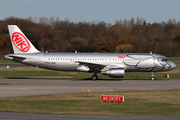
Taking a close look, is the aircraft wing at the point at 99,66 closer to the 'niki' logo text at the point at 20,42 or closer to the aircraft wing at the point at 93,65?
the aircraft wing at the point at 93,65

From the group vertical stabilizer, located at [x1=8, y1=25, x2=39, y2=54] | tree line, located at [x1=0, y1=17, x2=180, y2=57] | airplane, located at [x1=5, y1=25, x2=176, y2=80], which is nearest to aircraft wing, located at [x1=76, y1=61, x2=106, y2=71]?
airplane, located at [x1=5, y1=25, x2=176, y2=80]

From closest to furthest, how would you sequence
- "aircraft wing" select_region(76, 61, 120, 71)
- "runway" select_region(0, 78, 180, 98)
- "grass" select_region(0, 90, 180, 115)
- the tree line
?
"grass" select_region(0, 90, 180, 115) < "runway" select_region(0, 78, 180, 98) < "aircraft wing" select_region(76, 61, 120, 71) < the tree line

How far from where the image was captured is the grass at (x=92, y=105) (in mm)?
18797

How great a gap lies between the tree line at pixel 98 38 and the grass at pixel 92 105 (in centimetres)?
8240

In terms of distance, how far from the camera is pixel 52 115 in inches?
682

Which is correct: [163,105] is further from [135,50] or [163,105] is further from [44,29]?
[44,29]

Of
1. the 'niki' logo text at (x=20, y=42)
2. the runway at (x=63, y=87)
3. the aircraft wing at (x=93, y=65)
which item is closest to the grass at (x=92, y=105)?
the runway at (x=63, y=87)

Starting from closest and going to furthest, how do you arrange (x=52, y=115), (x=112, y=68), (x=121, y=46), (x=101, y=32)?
(x=52, y=115)
(x=112, y=68)
(x=121, y=46)
(x=101, y=32)

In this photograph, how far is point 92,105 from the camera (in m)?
21.6

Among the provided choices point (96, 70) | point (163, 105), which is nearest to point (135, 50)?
point (96, 70)

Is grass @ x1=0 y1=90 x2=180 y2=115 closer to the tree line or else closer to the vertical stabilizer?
the vertical stabilizer

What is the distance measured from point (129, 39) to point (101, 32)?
2695 cm

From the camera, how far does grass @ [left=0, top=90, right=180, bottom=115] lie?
18.8 metres

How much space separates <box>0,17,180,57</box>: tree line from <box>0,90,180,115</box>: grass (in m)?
82.4
